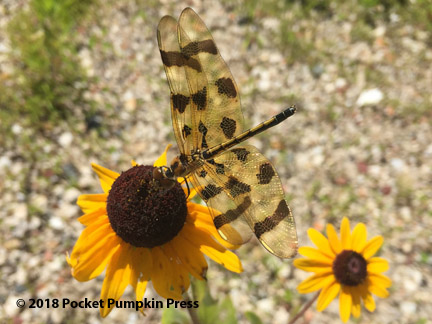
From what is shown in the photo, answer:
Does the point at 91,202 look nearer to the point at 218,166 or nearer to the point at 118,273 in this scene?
the point at 118,273

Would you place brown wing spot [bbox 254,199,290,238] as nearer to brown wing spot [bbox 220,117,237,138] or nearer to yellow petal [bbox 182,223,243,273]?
yellow petal [bbox 182,223,243,273]

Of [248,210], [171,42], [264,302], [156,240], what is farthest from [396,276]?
[171,42]

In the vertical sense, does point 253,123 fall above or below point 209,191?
below

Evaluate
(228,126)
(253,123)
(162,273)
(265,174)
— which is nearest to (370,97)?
(253,123)

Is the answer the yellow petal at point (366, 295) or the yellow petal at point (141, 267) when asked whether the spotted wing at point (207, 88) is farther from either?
the yellow petal at point (366, 295)

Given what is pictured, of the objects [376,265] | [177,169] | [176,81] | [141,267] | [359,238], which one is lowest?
[376,265]

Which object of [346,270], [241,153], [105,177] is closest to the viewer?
[241,153]
